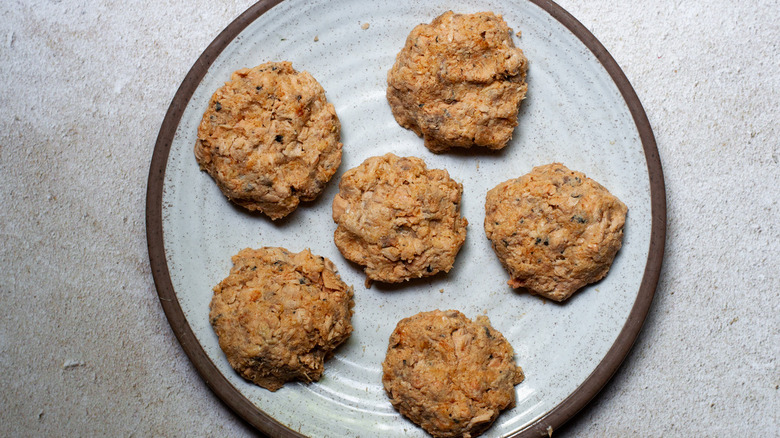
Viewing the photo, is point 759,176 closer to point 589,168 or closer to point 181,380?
point 589,168

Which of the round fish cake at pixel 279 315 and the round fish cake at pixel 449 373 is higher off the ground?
the round fish cake at pixel 279 315

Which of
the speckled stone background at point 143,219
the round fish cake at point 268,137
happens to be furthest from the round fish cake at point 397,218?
the speckled stone background at point 143,219

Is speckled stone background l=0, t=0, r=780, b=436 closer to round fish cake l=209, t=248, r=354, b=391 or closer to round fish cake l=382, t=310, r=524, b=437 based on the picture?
round fish cake l=209, t=248, r=354, b=391

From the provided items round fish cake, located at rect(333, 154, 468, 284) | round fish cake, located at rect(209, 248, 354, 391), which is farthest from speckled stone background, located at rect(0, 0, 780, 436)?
round fish cake, located at rect(333, 154, 468, 284)

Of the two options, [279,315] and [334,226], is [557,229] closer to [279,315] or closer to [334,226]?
[334,226]

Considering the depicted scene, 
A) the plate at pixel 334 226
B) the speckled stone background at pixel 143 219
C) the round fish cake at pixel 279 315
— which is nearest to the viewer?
the round fish cake at pixel 279 315

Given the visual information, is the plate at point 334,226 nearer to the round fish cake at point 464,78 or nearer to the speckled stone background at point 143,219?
the round fish cake at point 464,78

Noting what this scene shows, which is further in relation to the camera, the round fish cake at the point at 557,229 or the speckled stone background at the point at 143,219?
the speckled stone background at the point at 143,219

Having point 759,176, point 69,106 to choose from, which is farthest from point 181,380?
point 759,176
